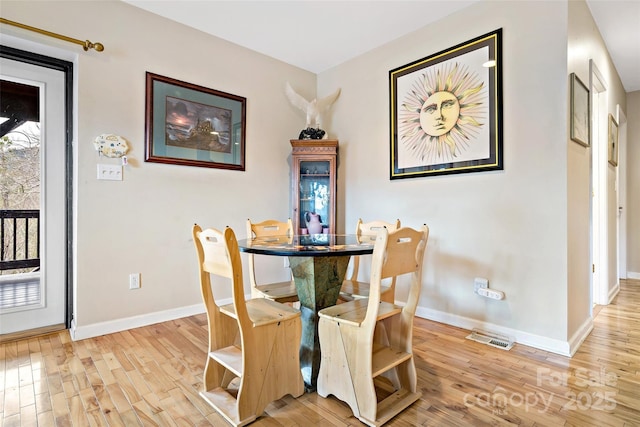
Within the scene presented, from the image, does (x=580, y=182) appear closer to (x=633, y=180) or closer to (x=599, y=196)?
(x=599, y=196)

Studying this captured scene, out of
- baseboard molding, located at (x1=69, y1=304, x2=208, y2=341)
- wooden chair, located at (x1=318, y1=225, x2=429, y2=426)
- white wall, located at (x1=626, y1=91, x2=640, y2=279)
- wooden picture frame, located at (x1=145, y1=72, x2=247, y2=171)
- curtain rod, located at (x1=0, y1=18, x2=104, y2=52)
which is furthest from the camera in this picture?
white wall, located at (x1=626, y1=91, x2=640, y2=279)

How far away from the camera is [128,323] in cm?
249

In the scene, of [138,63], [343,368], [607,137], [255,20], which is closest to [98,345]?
[343,368]

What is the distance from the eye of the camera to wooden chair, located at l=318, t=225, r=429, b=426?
134 centimetres

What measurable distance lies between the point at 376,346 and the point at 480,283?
122 centimetres

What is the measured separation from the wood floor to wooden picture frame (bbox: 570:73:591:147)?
1.27 meters

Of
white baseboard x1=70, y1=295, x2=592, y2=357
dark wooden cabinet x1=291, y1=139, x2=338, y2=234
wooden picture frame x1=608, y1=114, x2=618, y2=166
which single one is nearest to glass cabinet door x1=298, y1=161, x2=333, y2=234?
dark wooden cabinet x1=291, y1=139, x2=338, y2=234

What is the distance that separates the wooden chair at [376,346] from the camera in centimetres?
134

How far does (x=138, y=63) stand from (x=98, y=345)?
7.09 ft

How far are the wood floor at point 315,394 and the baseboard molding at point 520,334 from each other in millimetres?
56

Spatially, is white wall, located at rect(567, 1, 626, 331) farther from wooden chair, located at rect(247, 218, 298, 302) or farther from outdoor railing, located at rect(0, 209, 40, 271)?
outdoor railing, located at rect(0, 209, 40, 271)

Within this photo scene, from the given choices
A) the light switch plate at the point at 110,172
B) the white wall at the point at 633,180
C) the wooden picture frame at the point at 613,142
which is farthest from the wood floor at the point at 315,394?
the white wall at the point at 633,180

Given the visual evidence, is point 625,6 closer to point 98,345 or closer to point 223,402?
point 223,402

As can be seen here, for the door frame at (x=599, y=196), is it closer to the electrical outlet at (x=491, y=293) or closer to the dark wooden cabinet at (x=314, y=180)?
the electrical outlet at (x=491, y=293)
